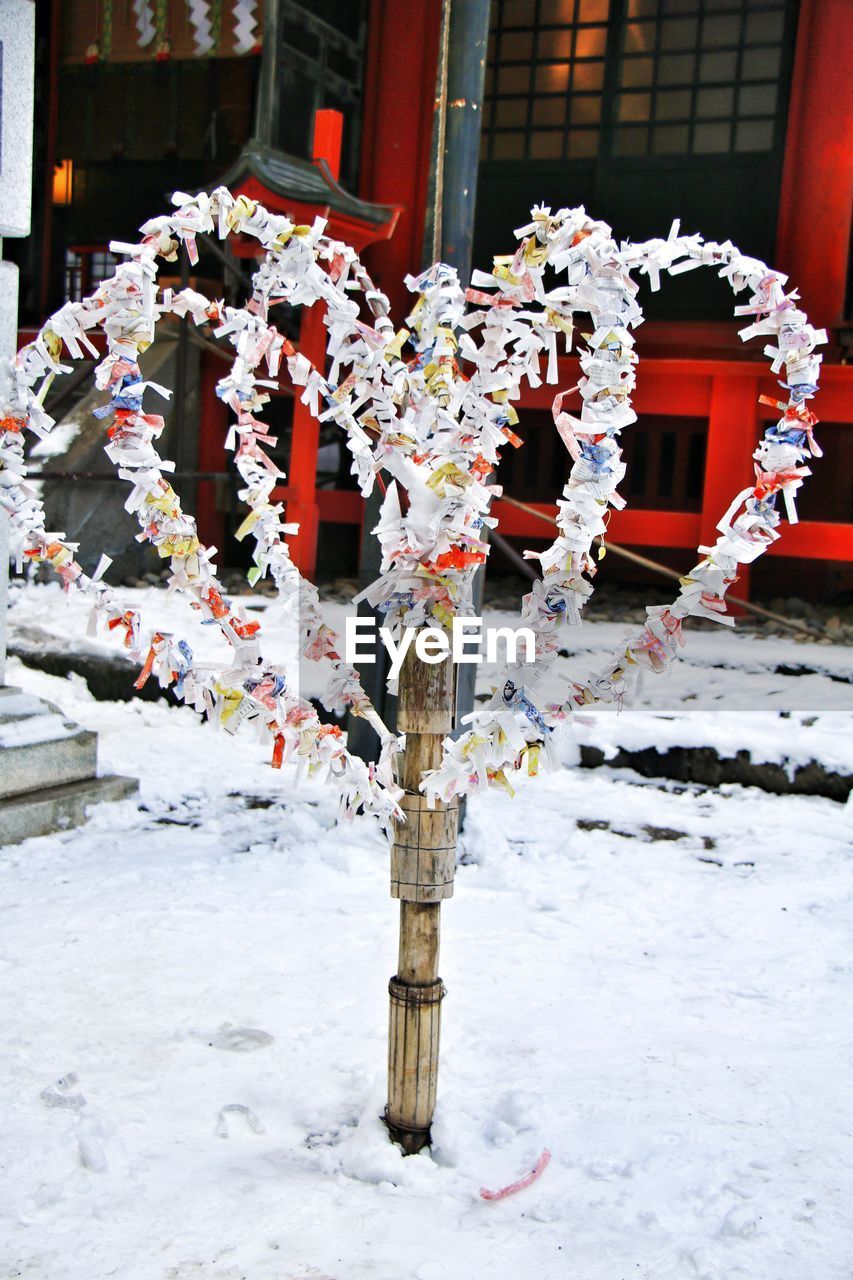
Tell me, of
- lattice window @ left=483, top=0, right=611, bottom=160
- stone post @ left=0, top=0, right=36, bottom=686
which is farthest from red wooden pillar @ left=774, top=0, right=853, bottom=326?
stone post @ left=0, top=0, right=36, bottom=686

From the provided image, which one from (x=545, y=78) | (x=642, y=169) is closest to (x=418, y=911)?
(x=642, y=169)

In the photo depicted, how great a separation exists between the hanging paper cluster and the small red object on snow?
2.19 feet

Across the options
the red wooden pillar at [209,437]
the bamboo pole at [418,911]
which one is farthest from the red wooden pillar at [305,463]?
the bamboo pole at [418,911]

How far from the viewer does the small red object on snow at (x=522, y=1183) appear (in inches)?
76.5

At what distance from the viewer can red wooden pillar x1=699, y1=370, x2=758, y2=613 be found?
22.6ft

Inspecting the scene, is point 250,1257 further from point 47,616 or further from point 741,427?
point 741,427

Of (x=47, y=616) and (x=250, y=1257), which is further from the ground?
(x=47, y=616)

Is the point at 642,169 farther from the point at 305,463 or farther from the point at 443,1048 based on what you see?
the point at 443,1048

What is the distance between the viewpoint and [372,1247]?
180cm

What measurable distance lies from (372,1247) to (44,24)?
1176cm

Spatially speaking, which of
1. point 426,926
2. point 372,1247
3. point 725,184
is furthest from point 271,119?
point 372,1247

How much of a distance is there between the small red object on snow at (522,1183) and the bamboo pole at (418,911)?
19 cm

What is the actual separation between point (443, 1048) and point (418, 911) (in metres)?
0.55

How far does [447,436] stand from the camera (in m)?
1.93
